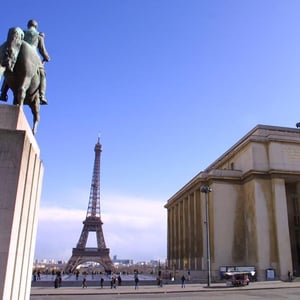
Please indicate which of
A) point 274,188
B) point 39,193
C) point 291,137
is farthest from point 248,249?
point 39,193

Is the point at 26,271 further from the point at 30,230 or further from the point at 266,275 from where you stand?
the point at 266,275

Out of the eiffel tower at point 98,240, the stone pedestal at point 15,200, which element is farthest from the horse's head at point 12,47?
the eiffel tower at point 98,240

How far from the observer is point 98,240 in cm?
11650

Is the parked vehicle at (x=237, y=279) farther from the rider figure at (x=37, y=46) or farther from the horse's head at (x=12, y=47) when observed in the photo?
the horse's head at (x=12, y=47)

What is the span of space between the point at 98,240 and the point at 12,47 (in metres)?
113

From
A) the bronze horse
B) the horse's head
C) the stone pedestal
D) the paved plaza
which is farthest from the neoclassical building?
the horse's head

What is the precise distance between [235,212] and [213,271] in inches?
402

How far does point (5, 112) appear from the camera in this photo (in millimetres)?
8375

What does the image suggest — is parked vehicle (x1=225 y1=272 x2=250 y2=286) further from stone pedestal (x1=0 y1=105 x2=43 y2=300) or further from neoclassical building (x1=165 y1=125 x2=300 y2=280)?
stone pedestal (x1=0 y1=105 x2=43 y2=300)

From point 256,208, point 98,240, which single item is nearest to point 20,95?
point 256,208

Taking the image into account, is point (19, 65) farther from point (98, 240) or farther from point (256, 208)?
point (98, 240)

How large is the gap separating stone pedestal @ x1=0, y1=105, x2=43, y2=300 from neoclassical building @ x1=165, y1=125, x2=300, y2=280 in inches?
1656

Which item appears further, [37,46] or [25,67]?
[37,46]

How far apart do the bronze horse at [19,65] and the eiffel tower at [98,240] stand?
329 feet
